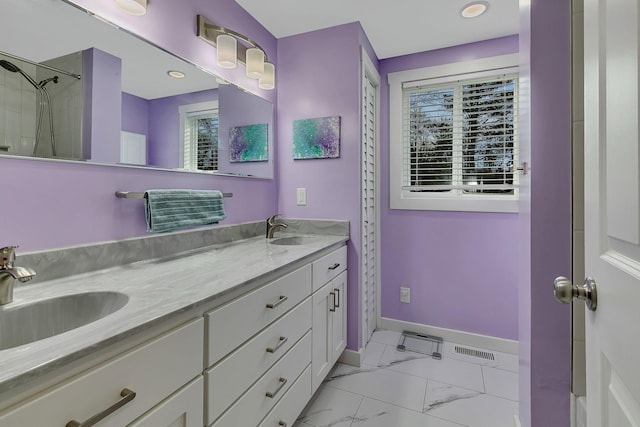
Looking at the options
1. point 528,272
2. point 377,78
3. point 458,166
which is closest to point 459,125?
point 458,166

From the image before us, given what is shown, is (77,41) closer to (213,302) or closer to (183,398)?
(213,302)

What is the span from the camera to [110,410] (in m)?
0.57

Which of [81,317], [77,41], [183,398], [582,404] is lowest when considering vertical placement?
[582,404]

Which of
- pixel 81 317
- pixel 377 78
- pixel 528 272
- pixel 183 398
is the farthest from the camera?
pixel 377 78

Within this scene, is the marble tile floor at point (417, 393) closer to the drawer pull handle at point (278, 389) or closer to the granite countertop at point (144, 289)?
the drawer pull handle at point (278, 389)

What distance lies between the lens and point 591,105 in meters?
0.61

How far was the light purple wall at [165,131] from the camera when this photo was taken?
1348 mm

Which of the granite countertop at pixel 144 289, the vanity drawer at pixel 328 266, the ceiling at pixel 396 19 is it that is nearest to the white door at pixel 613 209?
the granite countertop at pixel 144 289

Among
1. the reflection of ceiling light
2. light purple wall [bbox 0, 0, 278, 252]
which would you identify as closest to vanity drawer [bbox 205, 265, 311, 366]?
light purple wall [bbox 0, 0, 278, 252]

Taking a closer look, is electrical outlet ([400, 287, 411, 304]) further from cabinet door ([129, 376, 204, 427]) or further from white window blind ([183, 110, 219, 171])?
cabinet door ([129, 376, 204, 427])

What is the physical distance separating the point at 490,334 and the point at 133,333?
252cm

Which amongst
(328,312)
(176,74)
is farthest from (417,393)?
(176,74)

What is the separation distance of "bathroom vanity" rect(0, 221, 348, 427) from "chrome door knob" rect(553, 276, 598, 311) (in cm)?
84

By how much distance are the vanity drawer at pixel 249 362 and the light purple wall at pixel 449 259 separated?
1414mm
